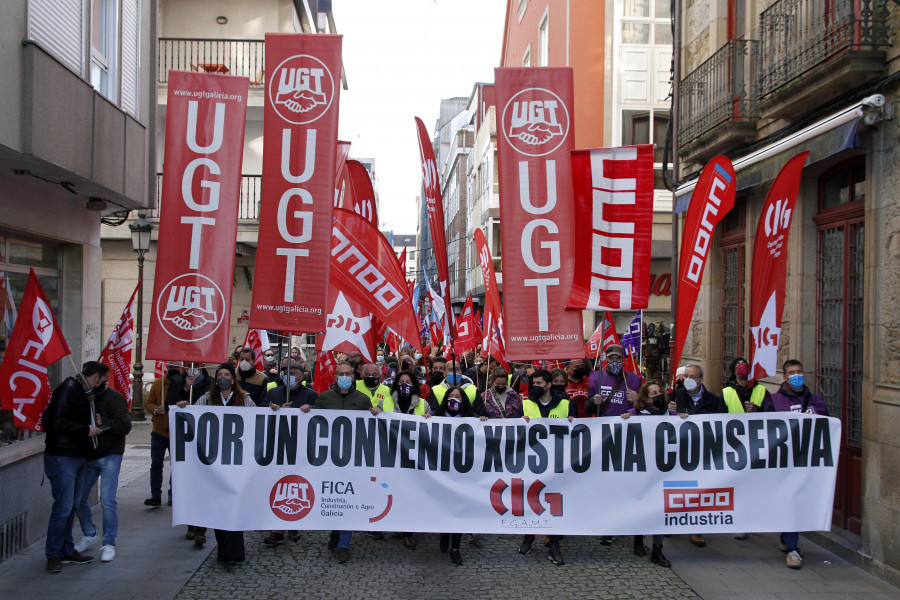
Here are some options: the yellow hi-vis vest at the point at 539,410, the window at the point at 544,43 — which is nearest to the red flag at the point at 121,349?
the yellow hi-vis vest at the point at 539,410

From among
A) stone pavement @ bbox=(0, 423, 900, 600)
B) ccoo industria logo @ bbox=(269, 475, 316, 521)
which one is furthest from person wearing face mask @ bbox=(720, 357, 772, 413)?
ccoo industria logo @ bbox=(269, 475, 316, 521)

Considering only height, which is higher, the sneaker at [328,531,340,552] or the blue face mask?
the blue face mask

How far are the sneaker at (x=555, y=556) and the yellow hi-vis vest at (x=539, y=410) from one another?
4.00 feet

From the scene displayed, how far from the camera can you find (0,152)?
652 cm

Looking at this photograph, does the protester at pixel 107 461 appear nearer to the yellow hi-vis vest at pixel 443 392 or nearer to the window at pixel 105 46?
the yellow hi-vis vest at pixel 443 392

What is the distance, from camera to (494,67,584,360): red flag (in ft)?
24.0

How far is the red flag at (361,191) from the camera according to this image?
1158cm

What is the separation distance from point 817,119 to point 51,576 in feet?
28.6

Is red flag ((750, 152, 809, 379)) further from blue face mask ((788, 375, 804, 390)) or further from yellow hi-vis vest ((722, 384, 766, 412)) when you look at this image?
yellow hi-vis vest ((722, 384, 766, 412))

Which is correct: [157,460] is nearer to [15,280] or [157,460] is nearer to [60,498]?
[60,498]

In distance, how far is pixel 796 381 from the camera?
25.0ft

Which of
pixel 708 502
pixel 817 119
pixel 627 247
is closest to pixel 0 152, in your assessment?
pixel 627 247

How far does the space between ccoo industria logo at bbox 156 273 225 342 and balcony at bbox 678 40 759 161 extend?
278 inches

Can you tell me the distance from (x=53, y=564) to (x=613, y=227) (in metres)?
5.84
